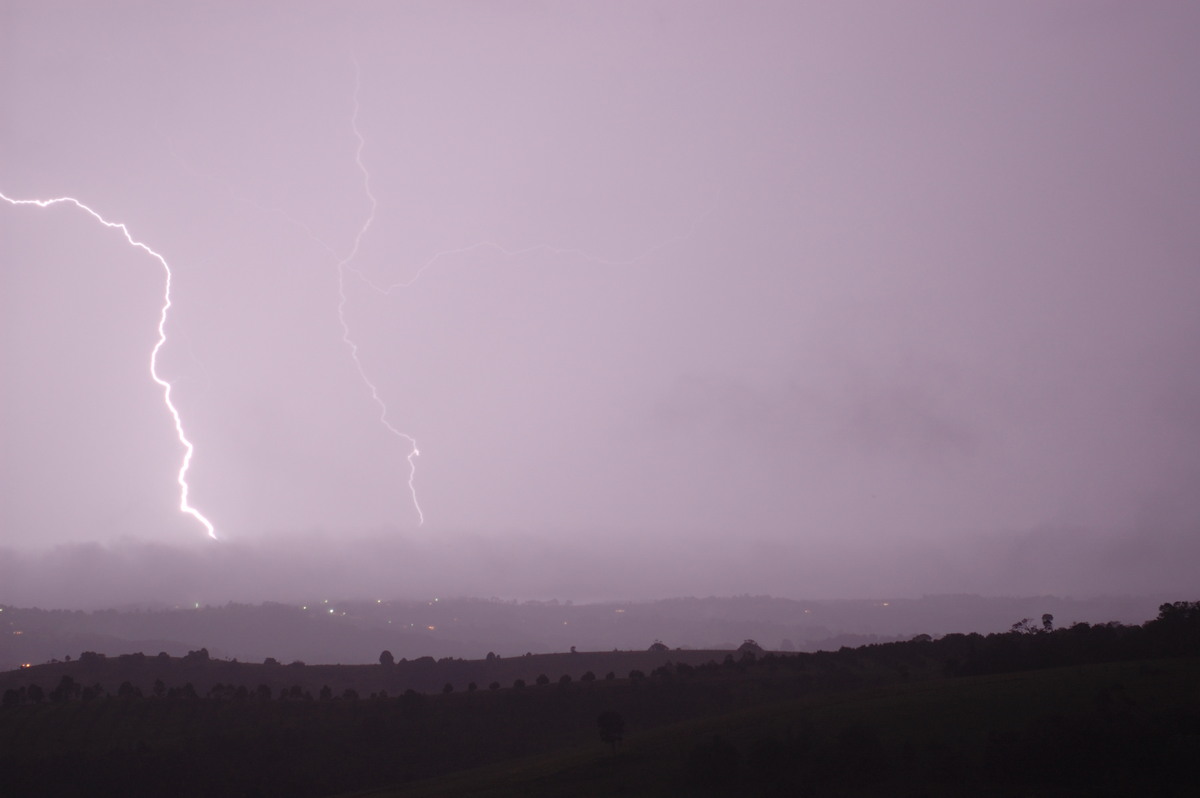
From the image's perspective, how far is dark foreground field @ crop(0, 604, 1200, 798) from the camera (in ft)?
96.9

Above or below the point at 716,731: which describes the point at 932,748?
above

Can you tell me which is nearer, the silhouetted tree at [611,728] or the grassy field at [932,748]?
the grassy field at [932,748]

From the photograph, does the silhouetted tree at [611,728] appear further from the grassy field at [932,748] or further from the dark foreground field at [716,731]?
the grassy field at [932,748]

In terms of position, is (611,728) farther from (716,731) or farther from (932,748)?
(932,748)

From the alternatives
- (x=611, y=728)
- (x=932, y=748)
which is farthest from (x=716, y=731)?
(x=932, y=748)

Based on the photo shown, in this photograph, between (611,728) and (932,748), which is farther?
(611,728)

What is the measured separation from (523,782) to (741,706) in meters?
22.1

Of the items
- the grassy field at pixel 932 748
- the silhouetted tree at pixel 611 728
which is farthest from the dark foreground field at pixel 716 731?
the silhouetted tree at pixel 611 728

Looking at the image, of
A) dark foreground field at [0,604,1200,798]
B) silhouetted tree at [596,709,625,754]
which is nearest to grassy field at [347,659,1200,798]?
dark foreground field at [0,604,1200,798]

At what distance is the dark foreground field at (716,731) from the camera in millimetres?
29531

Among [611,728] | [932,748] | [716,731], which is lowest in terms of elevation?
[716,731]

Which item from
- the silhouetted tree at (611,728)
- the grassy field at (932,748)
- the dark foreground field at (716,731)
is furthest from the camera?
the silhouetted tree at (611,728)

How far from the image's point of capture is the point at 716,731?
39.8 metres

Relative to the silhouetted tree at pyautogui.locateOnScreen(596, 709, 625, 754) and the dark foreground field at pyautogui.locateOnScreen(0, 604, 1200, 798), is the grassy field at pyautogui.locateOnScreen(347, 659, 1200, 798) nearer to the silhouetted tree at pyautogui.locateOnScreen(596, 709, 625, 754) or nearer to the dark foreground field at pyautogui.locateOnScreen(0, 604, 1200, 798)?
the dark foreground field at pyautogui.locateOnScreen(0, 604, 1200, 798)
